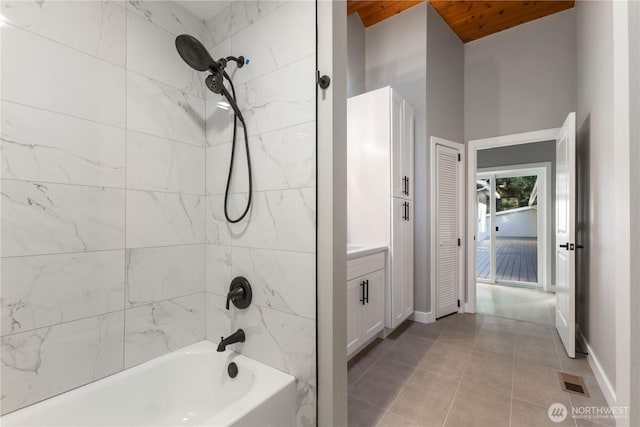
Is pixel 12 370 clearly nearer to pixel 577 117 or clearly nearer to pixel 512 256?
pixel 577 117

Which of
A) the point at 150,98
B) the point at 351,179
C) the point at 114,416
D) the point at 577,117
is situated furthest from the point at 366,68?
the point at 114,416

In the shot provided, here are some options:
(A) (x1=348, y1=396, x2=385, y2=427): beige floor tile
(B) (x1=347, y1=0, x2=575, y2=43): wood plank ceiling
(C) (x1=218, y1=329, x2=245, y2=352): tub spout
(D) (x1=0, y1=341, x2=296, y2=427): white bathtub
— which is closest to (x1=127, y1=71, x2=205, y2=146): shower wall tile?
(C) (x1=218, y1=329, x2=245, y2=352): tub spout

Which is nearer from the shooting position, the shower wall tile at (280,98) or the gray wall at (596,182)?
the shower wall tile at (280,98)

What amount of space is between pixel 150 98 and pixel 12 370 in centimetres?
134

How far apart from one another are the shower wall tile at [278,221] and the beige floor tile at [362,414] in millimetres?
1118

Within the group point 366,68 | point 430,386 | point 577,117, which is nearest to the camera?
point 430,386

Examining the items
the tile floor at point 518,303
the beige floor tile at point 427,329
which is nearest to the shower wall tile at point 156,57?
the beige floor tile at point 427,329

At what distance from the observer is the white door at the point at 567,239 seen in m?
2.31

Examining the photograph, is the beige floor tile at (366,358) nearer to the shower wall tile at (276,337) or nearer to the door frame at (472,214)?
the shower wall tile at (276,337)

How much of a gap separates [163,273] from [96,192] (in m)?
0.53

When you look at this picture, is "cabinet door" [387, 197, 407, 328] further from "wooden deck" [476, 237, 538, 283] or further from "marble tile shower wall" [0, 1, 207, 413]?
"wooden deck" [476, 237, 538, 283]

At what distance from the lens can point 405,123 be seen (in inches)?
116

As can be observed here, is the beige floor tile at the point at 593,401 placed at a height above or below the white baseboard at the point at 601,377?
below
